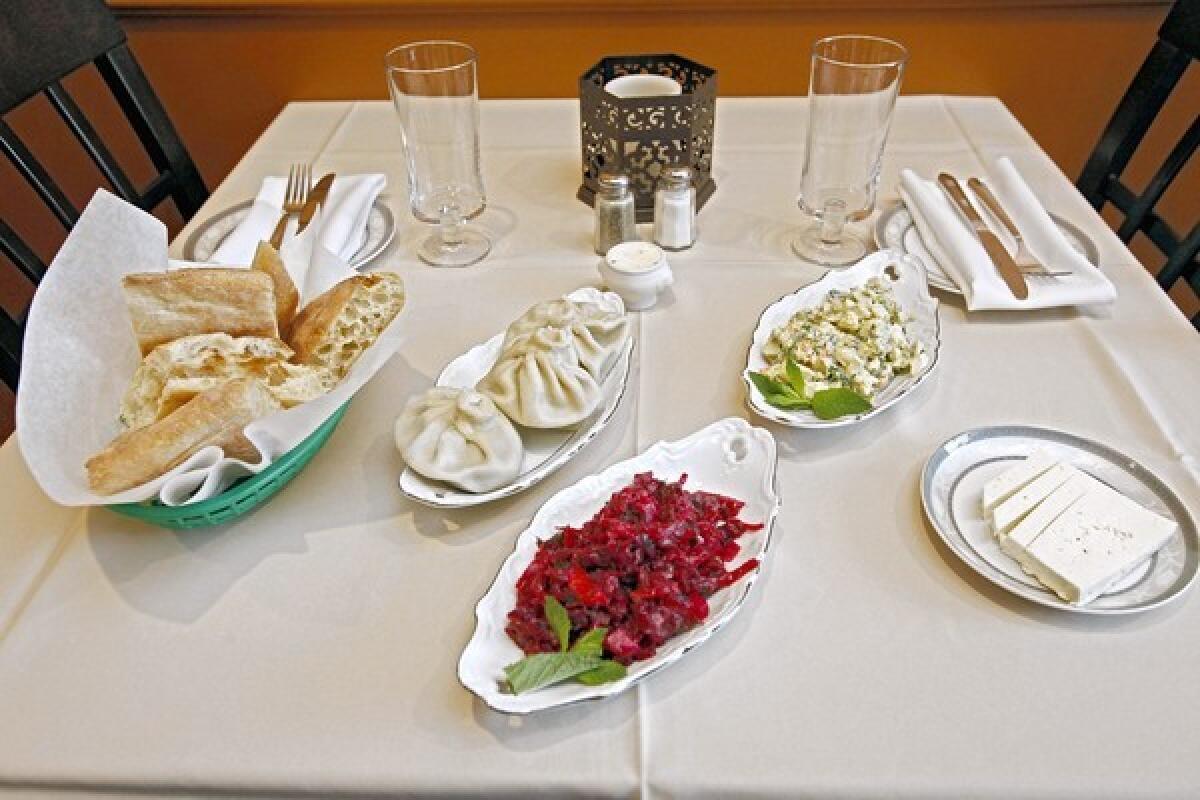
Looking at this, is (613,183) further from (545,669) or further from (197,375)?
(545,669)

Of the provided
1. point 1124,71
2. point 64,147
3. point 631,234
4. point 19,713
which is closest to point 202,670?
point 19,713

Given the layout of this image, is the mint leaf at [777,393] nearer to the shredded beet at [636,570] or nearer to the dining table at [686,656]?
the dining table at [686,656]

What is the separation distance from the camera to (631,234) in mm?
1153

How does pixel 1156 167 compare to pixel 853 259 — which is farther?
pixel 1156 167

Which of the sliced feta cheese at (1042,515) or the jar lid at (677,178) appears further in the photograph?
the jar lid at (677,178)

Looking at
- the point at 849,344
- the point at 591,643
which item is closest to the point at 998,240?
the point at 849,344

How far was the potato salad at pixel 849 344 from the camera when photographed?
88cm

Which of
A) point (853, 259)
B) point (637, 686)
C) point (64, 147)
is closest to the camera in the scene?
point (637, 686)

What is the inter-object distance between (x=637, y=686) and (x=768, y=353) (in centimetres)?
43

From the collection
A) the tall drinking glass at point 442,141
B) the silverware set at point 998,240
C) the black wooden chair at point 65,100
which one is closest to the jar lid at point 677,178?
the tall drinking glass at point 442,141

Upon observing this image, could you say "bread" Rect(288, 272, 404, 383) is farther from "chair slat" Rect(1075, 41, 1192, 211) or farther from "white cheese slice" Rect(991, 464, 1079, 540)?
"chair slat" Rect(1075, 41, 1192, 211)

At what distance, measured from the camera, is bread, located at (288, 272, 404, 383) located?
0.86 m

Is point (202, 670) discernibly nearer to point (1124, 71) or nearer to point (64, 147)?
point (64, 147)

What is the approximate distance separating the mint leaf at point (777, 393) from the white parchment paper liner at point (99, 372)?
37 centimetres
